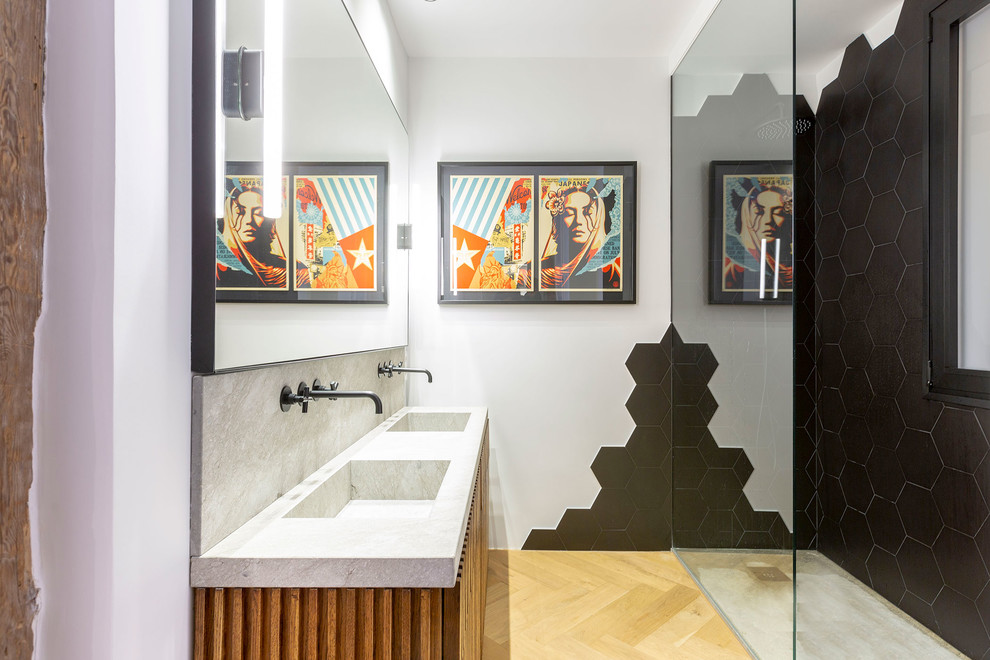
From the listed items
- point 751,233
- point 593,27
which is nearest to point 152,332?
point 751,233

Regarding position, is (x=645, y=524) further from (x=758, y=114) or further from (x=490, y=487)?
(x=758, y=114)

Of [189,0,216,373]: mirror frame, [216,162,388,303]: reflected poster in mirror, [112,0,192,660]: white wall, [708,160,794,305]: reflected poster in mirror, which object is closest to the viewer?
[112,0,192,660]: white wall

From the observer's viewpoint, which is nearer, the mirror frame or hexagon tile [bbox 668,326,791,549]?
the mirror frame

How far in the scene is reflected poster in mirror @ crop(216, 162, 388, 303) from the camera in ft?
3.44

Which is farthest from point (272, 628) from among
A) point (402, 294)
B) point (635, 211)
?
point (635, 211)

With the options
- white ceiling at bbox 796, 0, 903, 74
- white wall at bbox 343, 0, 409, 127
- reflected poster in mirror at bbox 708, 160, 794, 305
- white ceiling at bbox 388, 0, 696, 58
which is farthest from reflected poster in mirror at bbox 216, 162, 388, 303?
white ceiling at bbox 796, 0, 903, 74

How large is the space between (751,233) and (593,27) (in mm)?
1348

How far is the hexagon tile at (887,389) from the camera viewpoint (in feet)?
6.56

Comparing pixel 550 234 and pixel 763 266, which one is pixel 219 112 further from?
pixel 550 234

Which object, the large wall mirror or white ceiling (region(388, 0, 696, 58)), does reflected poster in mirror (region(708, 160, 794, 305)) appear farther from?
the large wall mirror

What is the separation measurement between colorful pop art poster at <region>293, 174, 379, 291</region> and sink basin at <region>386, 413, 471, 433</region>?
2.44 feet

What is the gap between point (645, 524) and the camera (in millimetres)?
2787

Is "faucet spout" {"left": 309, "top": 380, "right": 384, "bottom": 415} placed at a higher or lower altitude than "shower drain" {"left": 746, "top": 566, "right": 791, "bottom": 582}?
higher

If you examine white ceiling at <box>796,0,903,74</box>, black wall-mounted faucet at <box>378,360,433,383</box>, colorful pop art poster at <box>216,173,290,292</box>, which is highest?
white ceiling at <box>796,0,903,74</box>
